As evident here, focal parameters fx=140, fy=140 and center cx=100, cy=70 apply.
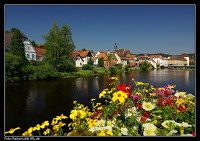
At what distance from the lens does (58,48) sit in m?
26.8

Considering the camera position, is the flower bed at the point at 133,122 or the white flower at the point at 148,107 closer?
the flower bed at the point at 133,122

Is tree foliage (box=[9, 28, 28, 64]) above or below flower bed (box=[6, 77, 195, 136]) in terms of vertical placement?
above

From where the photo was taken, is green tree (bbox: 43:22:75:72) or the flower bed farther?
green tree (bbox: 43:22:75:72)

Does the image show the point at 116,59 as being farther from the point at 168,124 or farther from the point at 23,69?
the point at 168,124

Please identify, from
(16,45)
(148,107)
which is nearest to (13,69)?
(16,45)

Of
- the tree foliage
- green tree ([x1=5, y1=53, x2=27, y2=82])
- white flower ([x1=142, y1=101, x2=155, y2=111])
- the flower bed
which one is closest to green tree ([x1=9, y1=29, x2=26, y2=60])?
the tree foliage

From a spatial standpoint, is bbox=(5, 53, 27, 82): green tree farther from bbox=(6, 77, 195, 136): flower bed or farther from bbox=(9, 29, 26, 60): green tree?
bbox=(6, 77, 195, 136): flower bed

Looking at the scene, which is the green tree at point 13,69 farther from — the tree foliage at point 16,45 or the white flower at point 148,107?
the white flower at point 148,107

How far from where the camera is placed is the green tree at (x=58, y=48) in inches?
1052

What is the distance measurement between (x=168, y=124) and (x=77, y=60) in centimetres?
4261

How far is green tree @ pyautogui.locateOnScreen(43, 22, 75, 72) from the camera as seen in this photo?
2672 cm

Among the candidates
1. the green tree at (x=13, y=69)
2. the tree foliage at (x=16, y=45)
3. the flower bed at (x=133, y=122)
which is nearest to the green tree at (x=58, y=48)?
the tree foliage at (x=16, y=45)

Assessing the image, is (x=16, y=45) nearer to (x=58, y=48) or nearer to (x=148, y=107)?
(x=58, y=48)
